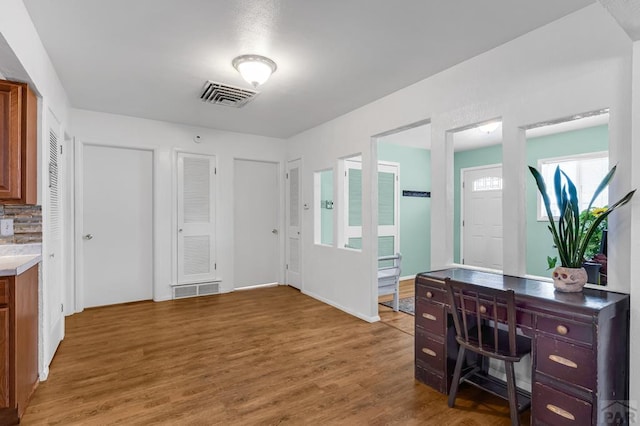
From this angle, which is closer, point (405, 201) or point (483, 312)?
point (483, 312)

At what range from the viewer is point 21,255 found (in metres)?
2.40

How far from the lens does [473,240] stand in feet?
19.9

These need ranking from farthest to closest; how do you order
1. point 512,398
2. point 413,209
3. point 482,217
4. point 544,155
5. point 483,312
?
point 413,209 < point 482,217 < point 544,155 < point 483,312 < point 512,398

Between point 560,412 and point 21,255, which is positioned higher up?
point 21,255

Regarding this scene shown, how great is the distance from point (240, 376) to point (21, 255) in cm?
186

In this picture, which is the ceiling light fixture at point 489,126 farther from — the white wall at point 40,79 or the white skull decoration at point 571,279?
the white wall at point 40,79

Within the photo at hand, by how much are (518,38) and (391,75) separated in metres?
1.01

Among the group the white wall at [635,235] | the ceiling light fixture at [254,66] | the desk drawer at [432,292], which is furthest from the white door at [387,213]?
the white wall at [635,235]

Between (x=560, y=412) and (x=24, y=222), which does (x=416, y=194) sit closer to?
(x=560, y=412)

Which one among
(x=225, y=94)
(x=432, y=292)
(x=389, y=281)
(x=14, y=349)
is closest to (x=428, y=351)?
(x=432, y=292)

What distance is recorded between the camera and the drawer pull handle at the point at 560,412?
5.39 feet

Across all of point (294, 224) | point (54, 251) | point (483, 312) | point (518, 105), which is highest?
point (518, 105)

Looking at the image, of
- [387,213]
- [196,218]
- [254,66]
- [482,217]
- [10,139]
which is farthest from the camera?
[482,217]

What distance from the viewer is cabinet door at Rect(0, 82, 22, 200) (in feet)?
7.19
